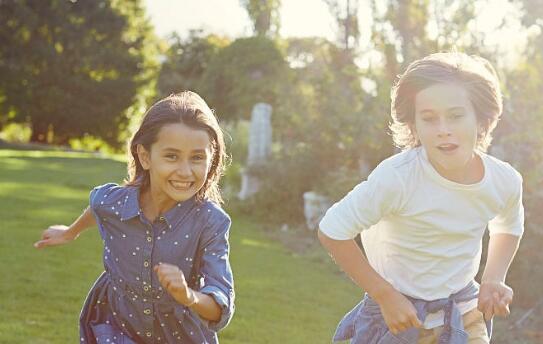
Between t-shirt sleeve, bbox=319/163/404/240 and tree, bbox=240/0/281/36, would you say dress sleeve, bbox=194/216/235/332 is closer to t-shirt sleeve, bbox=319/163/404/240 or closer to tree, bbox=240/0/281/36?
t-shirt sleeve, bbox=319/163/404/240

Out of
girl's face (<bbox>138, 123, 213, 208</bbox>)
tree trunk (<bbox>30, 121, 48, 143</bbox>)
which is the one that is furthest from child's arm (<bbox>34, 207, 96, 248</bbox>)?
tree trunk (<bbox>30, 121, 48, 143</bbox>)

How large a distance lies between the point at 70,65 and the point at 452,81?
3587 cm

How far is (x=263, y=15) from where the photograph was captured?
25922 mm

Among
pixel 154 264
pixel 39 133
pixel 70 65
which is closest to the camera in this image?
pixel 154 264

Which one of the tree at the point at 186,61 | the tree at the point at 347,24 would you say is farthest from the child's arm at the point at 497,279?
the tree at the point at 186,61

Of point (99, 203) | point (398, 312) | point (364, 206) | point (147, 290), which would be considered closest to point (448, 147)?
point (364, 206)

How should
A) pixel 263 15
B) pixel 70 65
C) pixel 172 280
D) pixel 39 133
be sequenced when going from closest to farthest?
pixel 172 280 → pixel 263 15 → pixel 70 65 → pixel 39 133

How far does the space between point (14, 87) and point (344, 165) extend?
27206 mm

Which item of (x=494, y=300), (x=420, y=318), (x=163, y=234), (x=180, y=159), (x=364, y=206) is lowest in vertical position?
(x=420, y=318)

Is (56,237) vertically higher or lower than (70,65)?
higher

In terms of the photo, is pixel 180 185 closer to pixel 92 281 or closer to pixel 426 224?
pixel 426 224

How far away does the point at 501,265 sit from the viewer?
3.27 m

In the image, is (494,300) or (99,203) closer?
(494,300)

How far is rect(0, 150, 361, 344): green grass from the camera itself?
5.40m
